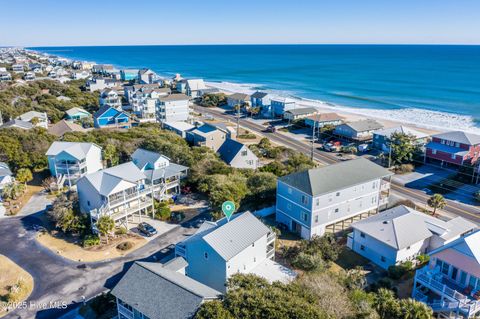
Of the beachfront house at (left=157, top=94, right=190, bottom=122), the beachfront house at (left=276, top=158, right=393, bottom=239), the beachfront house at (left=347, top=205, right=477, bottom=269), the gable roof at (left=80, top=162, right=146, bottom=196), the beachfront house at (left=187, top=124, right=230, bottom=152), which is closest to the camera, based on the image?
the beachfront house at (left=347, top=205, right=477, bottom=269)

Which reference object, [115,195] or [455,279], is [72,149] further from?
[455,279]

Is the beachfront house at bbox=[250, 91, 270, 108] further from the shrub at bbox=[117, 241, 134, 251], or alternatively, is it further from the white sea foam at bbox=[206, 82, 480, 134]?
the shrub at bbox=[117, 241, 134, 251]

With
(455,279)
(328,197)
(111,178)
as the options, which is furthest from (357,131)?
(111,178)

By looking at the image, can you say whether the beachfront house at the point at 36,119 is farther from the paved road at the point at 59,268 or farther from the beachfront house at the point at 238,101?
the beachfront house at the point at 238,101

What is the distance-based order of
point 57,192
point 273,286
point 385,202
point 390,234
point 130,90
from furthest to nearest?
1. point 130,90
2. point 57,192
3. point 385,202
4. point 390,234
5. point 273,286

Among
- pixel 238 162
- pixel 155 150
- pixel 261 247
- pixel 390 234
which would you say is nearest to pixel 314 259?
pixel 261 247

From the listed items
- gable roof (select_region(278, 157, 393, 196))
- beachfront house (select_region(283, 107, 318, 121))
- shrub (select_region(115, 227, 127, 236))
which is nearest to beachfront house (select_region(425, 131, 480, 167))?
gable roof (select_region(278, 157, 393, 196))

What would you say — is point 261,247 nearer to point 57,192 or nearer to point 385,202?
point 385,202
